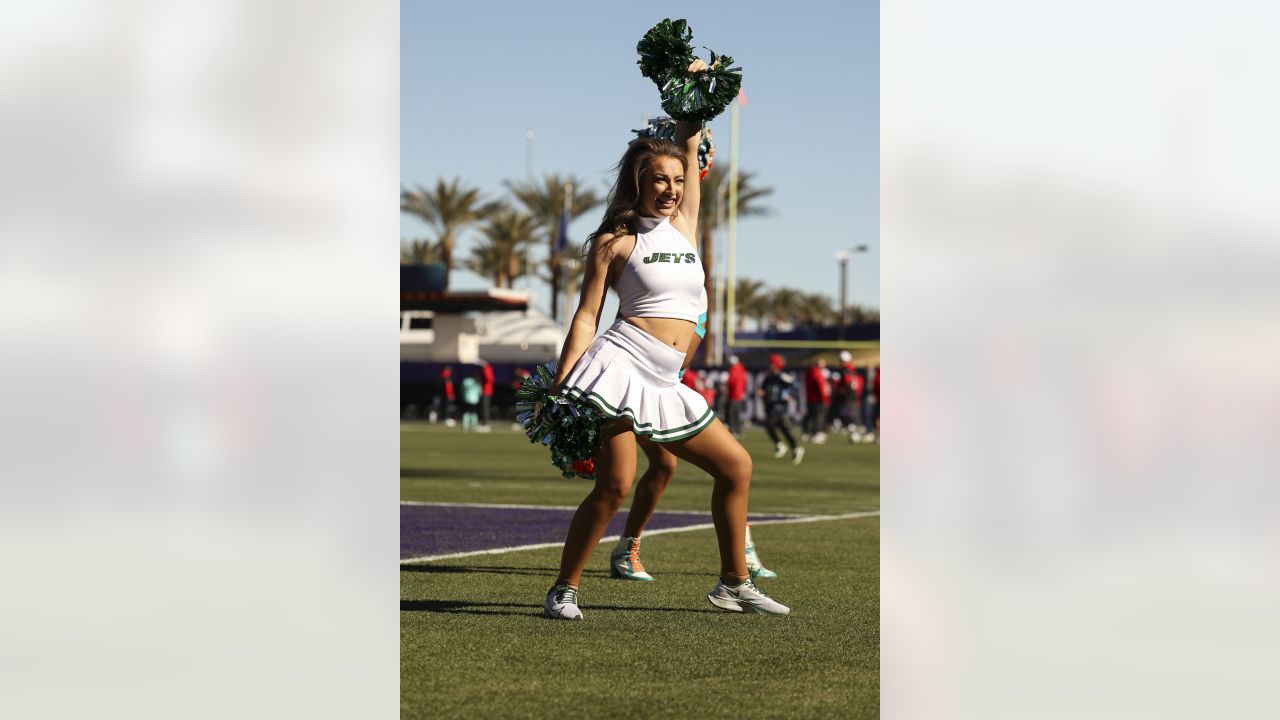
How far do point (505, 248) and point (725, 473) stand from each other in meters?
52.9

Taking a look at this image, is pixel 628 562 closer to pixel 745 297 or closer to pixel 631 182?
pixel 631 182

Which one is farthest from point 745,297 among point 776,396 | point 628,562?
point 628,562

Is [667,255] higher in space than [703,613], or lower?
higher

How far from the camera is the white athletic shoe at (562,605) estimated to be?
5.67 meters

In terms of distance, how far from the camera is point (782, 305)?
3054 inches

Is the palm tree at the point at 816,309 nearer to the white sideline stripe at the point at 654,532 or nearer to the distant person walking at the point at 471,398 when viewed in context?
the distant person walking at the point at 471,398

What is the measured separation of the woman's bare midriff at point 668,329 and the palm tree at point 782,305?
69.2 meters

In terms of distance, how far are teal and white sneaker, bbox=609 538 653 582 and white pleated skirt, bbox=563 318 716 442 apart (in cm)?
163

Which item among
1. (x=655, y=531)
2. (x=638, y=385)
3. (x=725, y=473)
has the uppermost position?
(x=638, y=385)
